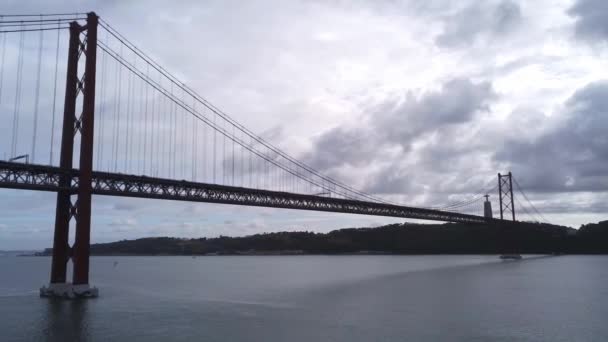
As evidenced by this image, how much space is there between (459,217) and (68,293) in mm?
62777

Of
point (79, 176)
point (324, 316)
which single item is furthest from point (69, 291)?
point (324, 316)

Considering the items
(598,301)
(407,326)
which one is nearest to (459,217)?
(598,301)

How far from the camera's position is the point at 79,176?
1163 inches

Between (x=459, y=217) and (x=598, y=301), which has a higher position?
(x=459, y=217)

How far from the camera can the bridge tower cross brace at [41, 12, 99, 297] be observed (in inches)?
1158

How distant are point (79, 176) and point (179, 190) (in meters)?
9.17

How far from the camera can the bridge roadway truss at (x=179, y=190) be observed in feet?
94.0

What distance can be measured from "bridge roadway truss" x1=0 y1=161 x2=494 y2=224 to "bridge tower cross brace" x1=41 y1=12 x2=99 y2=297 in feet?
3.68

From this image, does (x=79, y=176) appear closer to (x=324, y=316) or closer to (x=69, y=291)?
(x=69, y=291)

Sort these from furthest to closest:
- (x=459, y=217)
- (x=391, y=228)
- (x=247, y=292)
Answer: (x=391, y=228) → (x=459, y=217) → (x=247, y=292)

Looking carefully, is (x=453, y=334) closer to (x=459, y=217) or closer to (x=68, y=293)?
(x=68, y=293)

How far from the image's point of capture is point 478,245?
127438 millimetres

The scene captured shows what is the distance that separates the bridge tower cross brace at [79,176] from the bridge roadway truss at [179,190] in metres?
1.12

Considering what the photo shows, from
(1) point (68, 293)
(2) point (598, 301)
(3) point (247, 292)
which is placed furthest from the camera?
(3) point (247, 292)
